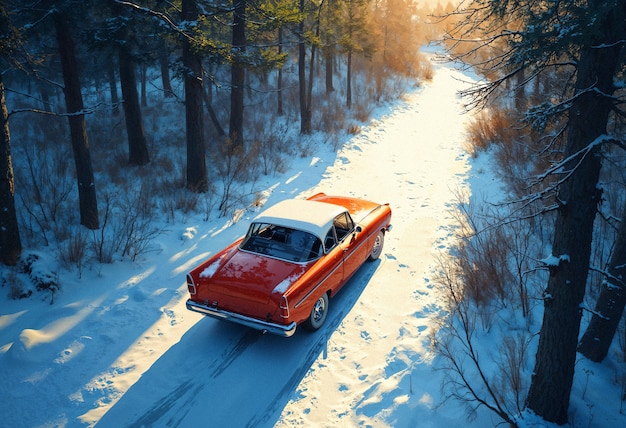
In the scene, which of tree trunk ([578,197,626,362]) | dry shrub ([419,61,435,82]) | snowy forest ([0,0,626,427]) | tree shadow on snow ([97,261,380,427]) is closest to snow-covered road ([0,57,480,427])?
tree shadow on snow ([97,261,380,427])

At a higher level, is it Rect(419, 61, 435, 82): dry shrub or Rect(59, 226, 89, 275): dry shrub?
Rect(419, 61, 435, 82): dry shrub

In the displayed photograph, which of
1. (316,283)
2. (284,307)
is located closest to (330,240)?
(316,283)

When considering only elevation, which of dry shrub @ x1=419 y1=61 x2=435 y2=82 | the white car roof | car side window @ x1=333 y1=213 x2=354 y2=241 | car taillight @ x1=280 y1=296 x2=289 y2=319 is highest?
dry shrub @ x1=419 y1=61 x2=435 y2=82

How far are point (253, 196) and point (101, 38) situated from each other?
17.2 feet

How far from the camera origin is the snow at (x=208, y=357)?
16.1 feet

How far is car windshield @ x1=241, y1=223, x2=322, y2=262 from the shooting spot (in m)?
6.49

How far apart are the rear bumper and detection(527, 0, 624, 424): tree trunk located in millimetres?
2940

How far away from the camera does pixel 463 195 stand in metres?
11.4

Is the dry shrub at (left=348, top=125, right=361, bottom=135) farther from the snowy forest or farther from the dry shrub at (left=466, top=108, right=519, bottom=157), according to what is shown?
the dry shrub at (left=466, top=108, right=519, bottom=157)

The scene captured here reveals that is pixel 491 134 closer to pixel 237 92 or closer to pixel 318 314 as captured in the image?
pixel 237 92

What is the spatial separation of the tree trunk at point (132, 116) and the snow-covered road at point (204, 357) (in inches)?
236

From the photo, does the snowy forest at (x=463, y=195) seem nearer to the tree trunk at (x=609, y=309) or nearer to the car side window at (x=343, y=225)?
the tree trunk at (x=609, y=309)

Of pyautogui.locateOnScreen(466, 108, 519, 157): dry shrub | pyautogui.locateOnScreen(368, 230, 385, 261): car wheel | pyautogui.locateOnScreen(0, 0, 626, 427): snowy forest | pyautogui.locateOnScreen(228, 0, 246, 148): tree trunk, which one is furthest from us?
pyautogui.locateOnScreen(466, 108, 519, 157): dry shrub

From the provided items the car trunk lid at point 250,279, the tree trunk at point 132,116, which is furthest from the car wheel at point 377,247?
the tree trunk at point 132,116
